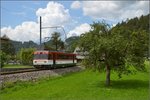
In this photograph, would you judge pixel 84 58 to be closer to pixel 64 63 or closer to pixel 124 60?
pixel 124 60

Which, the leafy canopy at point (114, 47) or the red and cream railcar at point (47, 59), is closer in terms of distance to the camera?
the leafy canopy at point (114, 47)

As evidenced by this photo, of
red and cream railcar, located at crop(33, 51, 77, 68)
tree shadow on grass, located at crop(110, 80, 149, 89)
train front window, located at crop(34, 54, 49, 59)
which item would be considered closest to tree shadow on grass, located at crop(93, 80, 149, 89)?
tree shadow on grass, located at crop(110, 80, 149, 89)

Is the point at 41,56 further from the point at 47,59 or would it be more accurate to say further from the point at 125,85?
the point at 125,85

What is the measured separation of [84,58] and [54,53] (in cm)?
2306

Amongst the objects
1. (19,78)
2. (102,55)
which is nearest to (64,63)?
(19,78)

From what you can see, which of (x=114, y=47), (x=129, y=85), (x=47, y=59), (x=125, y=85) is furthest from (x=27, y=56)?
(x=114, y=47)

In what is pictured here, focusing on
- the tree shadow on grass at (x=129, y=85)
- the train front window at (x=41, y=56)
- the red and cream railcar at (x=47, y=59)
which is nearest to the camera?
the tree shadow on grass at (x=129, y=85)

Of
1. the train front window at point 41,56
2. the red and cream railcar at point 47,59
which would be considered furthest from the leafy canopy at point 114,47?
the train front window at point 41,56

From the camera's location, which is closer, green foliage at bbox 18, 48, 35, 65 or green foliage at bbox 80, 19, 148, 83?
green foliage at bbox 80, 19, 148, 83

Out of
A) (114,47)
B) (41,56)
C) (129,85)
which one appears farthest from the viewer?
(41,56)

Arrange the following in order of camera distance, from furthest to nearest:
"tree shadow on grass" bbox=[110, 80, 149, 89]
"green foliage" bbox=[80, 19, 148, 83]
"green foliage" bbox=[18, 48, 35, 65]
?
"green foliage" bbox=[18, 48, 35, 65], "tree shadow on grass" bbox=[110, 80, 149, 89], "green foliage" bbox=[80, 19, 148, 83]

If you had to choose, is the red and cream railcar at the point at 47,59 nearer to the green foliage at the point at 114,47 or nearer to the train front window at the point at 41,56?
the train front window at the point at 41,56

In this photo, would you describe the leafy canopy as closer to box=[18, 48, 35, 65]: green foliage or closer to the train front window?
the train front window

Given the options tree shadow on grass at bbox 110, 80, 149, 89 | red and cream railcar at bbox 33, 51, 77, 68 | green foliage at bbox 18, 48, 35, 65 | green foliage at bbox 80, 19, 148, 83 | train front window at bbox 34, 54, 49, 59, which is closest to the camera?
green foliage at bbox 80, 19, 148, 83
